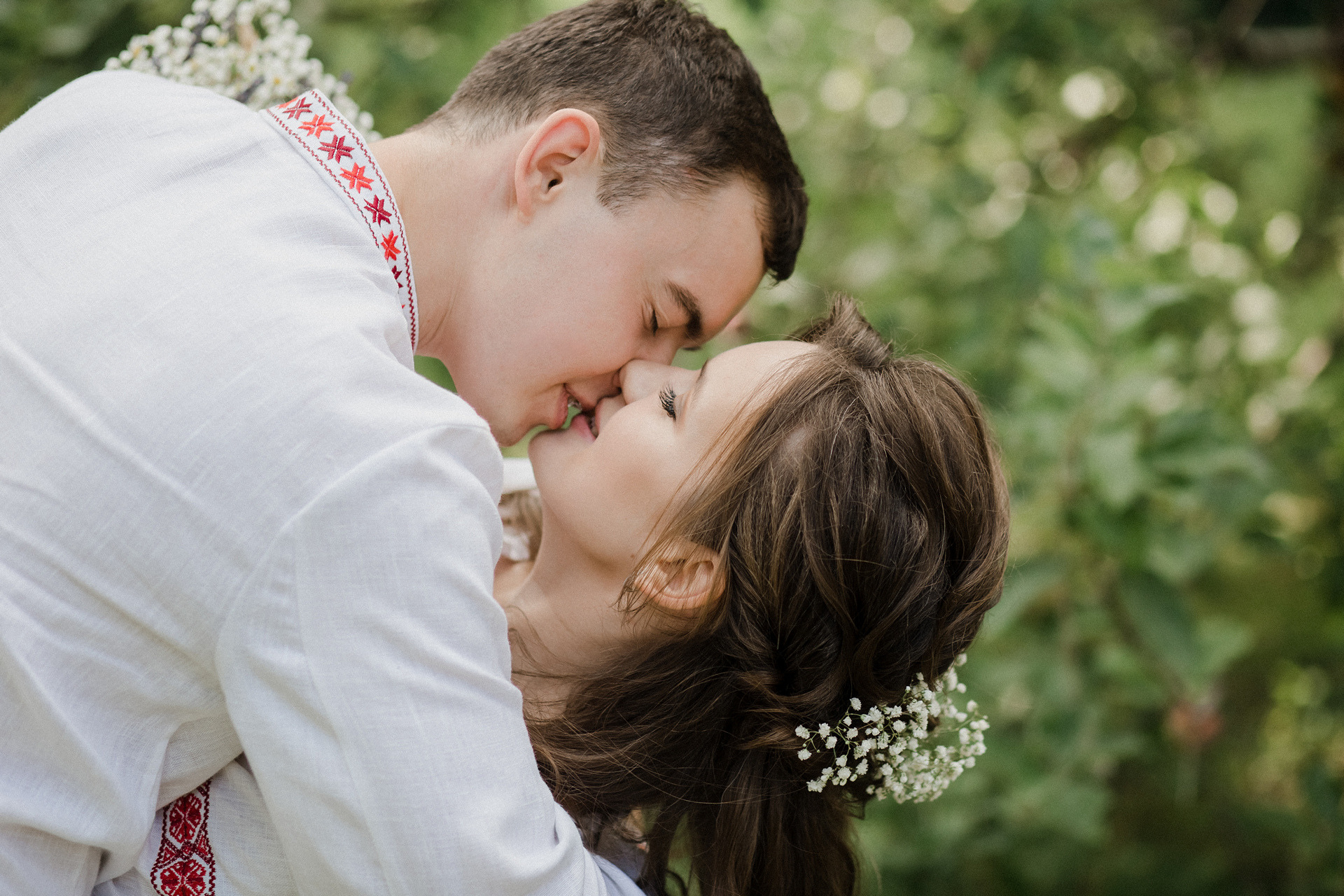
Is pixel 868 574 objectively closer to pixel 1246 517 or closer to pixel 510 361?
pixel 510 361

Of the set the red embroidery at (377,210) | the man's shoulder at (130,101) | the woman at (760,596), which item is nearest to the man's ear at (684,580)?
the woman at (760,596)

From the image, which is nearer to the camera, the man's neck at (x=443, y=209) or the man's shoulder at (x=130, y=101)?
the man's shoulder at (x=130, y=101)

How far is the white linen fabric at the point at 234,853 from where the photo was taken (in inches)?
61.9

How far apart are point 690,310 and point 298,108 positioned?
759 millimetres

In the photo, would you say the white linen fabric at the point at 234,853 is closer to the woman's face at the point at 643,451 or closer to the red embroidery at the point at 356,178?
the woman's face at the point at 643,451

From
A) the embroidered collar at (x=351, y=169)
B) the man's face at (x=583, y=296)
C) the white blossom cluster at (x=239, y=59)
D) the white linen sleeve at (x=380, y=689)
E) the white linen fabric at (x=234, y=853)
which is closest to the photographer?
the white linen sleeve at (x=380, y=689)

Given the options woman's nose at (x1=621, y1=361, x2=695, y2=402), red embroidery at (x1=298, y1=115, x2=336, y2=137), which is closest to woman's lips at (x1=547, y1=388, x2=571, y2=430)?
woman's nose at (x1=621, y1=361, x2=695, y2=402)

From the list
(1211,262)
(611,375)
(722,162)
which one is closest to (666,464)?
(611,375)

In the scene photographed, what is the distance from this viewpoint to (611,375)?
6.88 ft

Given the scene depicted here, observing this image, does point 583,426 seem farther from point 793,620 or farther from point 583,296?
point 793,620

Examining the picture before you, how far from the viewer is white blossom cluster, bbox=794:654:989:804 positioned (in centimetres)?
188

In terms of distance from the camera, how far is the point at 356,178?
5.62 ft

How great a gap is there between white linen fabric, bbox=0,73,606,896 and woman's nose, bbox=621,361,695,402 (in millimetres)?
596

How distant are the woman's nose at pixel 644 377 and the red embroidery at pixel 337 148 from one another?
2.07 feet
